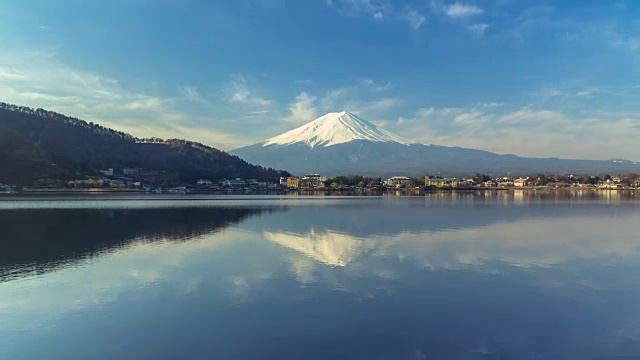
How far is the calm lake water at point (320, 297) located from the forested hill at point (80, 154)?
41993 millimetres

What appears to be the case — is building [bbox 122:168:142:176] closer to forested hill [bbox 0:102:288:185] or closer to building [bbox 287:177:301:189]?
forested hill [bbox 0:102:288:185]

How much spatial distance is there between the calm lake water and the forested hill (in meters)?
42.0

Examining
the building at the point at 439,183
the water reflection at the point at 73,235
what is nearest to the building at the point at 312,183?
the building at the point at 439,183

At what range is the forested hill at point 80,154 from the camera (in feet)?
159

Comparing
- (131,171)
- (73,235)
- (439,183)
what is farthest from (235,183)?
(73,235)

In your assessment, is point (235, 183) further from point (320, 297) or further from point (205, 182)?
point (320, 297)

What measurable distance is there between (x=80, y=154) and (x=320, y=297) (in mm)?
67258

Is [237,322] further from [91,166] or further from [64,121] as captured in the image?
[64,121]

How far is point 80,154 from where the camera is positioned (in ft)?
212

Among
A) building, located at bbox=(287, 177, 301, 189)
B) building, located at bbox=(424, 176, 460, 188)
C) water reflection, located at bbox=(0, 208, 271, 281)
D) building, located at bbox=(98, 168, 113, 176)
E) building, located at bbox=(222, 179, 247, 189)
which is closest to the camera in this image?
water reflection, located at bbox=(0, 208, 271, 281)

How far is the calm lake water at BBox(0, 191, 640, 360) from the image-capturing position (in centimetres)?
455

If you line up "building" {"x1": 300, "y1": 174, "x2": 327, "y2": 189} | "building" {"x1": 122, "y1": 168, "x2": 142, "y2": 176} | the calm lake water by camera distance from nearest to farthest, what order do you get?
the calm lake water → "building" {"x1": 122, "y1": 168, "x2": 142, "y2": 176} → "building" {"x1": 300, "y1": 174, "x2": 327, "y2": 189}

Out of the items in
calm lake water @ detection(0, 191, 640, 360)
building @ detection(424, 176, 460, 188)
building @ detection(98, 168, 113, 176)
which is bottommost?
calm lake water @ detection(0, 191, 640, 360)

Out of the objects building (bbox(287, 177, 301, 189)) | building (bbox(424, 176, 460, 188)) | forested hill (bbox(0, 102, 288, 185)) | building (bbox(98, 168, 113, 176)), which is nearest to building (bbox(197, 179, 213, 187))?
forested hill (bbox(0, 102, 288, 185))
